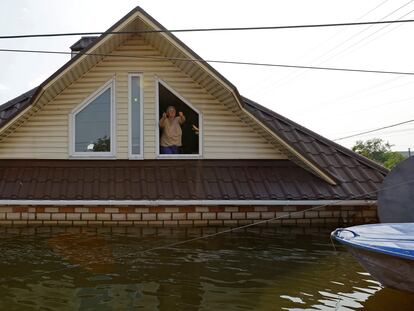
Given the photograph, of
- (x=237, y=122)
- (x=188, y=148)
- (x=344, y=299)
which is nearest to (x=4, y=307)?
(x=344, y=299)

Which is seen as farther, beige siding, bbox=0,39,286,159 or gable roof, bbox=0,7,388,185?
beige siding, bbox=0,39,286,159

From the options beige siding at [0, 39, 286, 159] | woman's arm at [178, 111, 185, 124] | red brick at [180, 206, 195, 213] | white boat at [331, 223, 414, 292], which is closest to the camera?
white boat at [331, 223, 414, 292]

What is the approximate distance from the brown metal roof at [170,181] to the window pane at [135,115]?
0.43 m

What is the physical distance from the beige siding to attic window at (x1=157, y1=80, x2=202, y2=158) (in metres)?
0.15

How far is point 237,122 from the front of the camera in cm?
962

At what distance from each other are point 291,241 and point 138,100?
486 cm

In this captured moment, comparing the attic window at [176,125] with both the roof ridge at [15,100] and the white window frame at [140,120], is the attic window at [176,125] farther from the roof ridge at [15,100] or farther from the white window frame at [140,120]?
the roof ridge at [15,100]

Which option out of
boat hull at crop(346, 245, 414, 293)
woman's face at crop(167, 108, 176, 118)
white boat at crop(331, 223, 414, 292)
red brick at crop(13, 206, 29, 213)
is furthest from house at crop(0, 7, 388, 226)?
boat hull at crop(346, 245, 414, 293)

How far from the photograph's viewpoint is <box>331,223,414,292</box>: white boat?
467cm

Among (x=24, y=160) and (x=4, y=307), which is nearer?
(x=4, y=307)

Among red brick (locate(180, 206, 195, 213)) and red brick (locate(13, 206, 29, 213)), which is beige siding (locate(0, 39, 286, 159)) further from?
red brick (locate(180, 206, 195, 213))

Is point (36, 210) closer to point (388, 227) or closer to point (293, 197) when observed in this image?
point (293, 197)

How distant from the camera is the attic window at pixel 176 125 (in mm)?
9555

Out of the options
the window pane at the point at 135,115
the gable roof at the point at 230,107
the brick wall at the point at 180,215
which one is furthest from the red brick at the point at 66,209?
the gable roof at the point at 230,107
